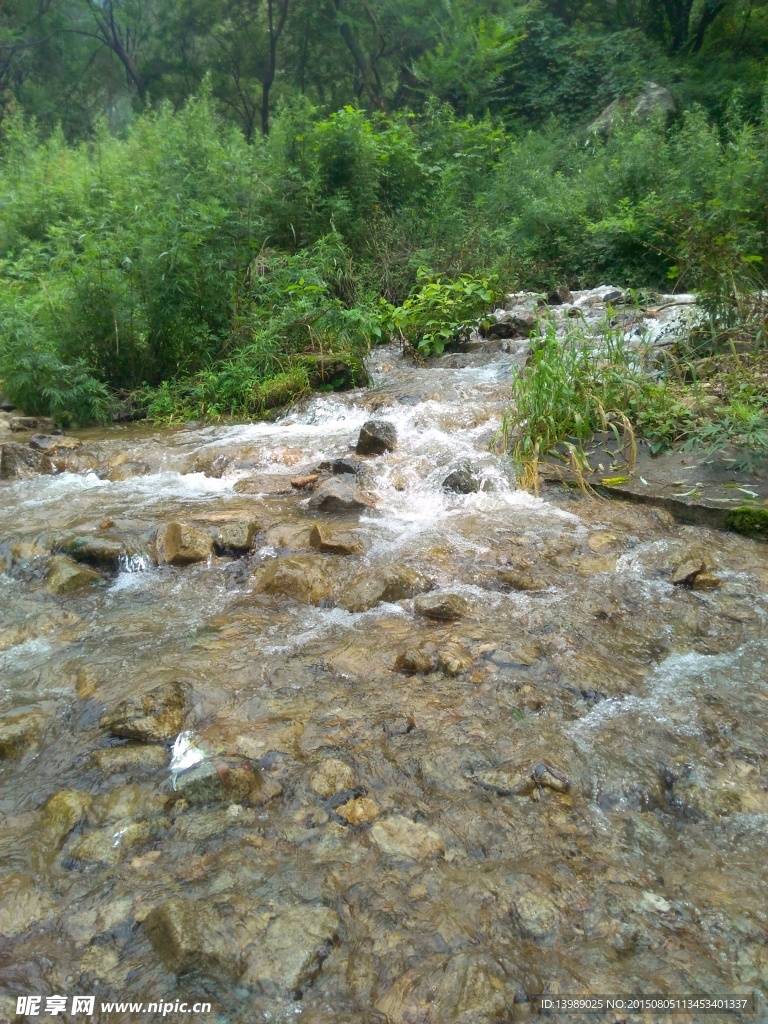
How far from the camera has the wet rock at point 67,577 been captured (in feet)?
13.1

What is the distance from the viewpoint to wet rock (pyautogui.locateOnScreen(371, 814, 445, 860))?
7.13ft

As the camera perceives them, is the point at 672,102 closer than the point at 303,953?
No

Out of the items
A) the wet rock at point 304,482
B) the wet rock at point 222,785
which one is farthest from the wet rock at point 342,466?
the wet rock at point 222,785

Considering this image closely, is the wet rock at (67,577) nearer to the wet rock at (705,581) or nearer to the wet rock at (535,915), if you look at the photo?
the wet rock at (535,915)

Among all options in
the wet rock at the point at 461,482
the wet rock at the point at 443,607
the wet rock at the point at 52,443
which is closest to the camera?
the wet rock at the point at 443,607

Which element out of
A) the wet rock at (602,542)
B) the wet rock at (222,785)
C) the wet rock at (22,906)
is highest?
the wet rock at (22,906)

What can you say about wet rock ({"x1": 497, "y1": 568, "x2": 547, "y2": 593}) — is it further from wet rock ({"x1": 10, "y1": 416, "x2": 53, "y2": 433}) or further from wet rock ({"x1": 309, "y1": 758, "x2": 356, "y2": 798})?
wet rock ({"x1": 10, "y1": 416, "x2": 53, "y2": 433})

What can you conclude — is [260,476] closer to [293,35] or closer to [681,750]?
[681,750]

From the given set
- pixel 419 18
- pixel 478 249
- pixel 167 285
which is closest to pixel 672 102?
pixel 419 18

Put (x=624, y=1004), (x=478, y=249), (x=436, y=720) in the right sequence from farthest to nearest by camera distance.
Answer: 1. (x=478, y=249)
2. (x=436, y=720)
3. (x=624, y=1004)

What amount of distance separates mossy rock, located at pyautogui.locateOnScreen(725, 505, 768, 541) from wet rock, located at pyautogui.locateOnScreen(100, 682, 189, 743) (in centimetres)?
331

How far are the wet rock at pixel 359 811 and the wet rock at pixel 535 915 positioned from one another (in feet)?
1.72

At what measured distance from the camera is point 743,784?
2396mm

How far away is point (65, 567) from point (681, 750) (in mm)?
→ 3328
